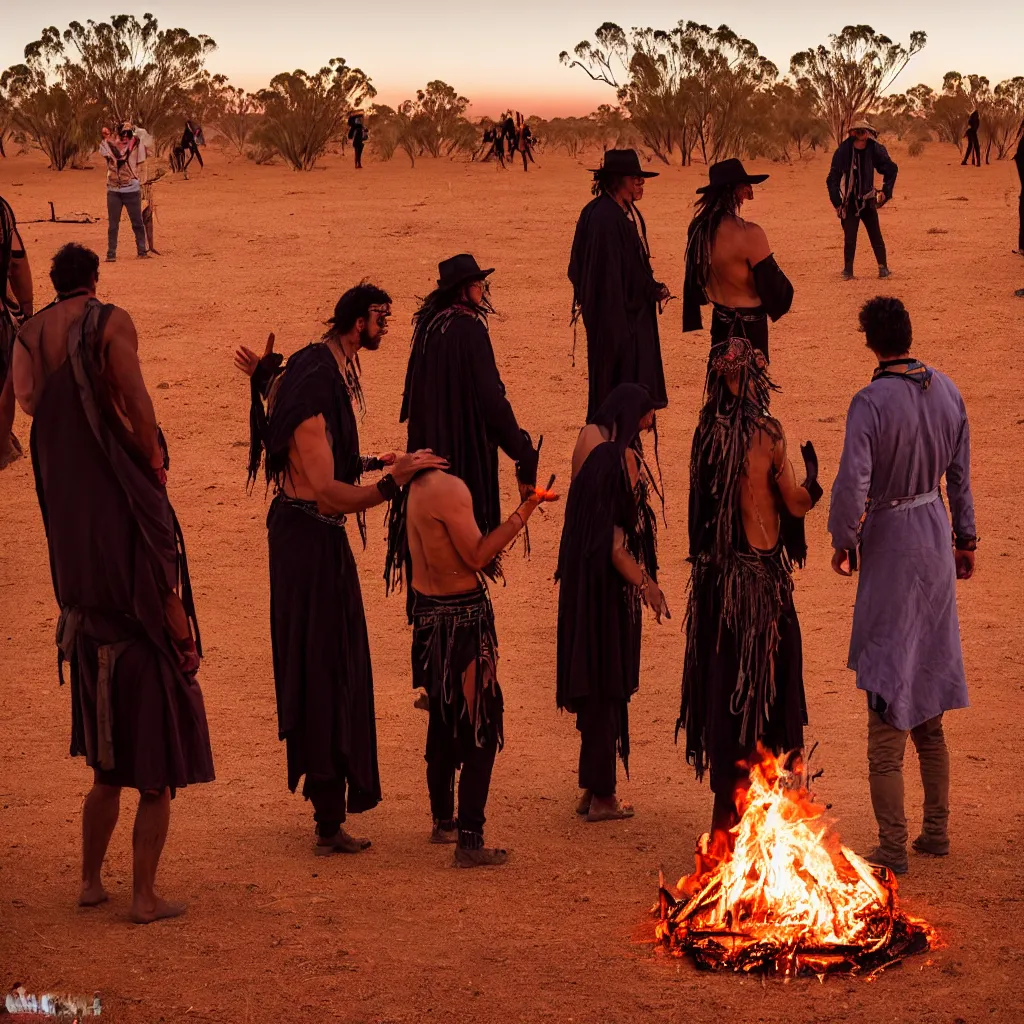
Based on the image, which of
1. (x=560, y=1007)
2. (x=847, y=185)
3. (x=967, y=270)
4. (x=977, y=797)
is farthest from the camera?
(x=967, y=270)

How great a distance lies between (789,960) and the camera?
16.5 ft

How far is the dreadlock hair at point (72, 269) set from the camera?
5.46 metres

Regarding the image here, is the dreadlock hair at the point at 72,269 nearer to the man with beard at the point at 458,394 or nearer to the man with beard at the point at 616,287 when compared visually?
the man with beard at the point at 458,394

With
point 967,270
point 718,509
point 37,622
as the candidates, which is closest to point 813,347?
point 967,270

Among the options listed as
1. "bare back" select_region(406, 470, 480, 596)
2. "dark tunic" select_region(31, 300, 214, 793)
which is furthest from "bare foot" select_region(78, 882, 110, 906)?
"bare back" select_region(406, 470, 480, 596)

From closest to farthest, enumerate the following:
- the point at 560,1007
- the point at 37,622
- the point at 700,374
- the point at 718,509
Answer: the point at 560,1007
the point at 718,509
the point at 37,622
the point at 700,374

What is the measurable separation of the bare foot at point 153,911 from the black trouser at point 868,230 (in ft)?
40.0

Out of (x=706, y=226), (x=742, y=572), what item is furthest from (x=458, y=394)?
(x=742, y=572)

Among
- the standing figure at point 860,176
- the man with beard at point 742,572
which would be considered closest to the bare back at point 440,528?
the man with beard at point 742,572

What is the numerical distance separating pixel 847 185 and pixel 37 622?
9.77 metres

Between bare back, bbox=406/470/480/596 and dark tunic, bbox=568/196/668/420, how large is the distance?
3424 mm

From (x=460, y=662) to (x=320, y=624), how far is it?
583 mm

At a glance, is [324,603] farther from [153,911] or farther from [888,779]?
[888,779]

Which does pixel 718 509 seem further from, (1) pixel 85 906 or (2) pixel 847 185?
(2) pixel 847 185
